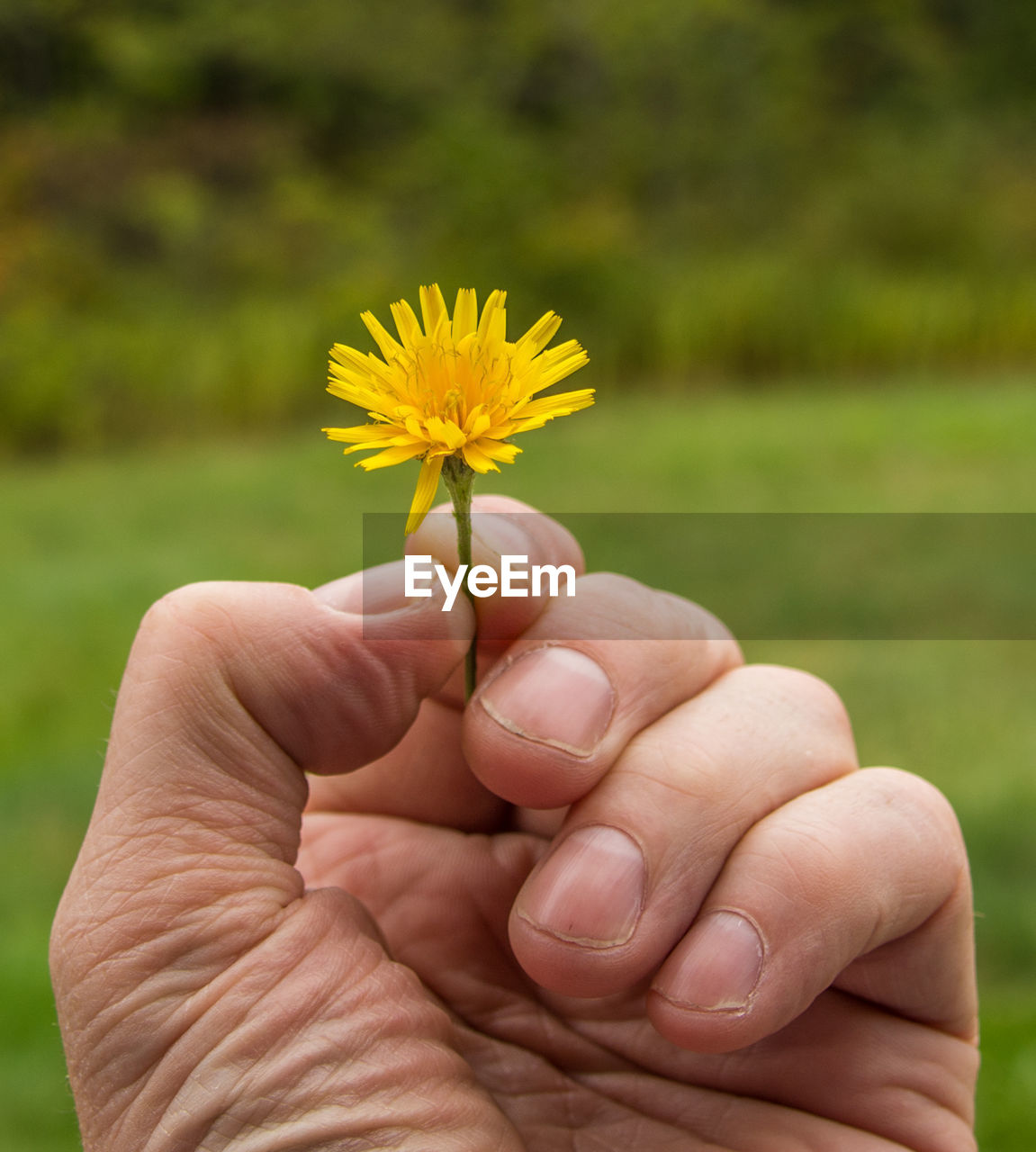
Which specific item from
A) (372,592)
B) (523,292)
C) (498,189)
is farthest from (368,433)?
(498,189)

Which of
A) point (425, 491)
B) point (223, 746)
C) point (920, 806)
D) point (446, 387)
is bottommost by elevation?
point (920, 806)

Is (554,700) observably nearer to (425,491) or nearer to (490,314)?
(425,491)

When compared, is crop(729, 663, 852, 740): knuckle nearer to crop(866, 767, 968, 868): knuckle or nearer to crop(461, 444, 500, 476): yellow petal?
crop(866, 767, 968, 868): knuckle

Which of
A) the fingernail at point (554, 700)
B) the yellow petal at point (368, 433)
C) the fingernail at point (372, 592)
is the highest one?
the yellow petal at point (368, 433)

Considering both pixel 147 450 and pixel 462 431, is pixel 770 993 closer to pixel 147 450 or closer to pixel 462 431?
pixel 462 431

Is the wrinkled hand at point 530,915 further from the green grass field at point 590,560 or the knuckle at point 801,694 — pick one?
the green grass field at point 590,560

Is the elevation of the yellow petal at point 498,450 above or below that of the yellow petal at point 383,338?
below

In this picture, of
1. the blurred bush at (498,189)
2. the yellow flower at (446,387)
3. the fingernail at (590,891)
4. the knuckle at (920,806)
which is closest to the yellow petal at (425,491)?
the yellow flower at (446,387)

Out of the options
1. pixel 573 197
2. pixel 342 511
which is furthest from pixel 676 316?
pixel 342 511
